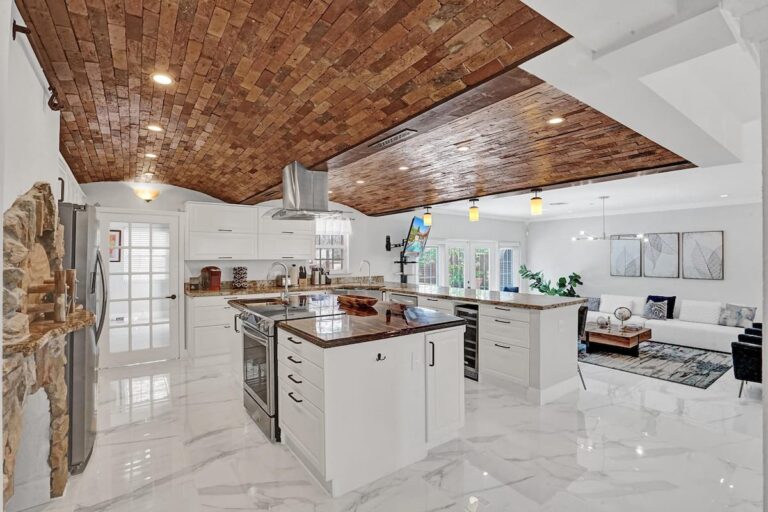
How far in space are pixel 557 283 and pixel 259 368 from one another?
25.2 ft

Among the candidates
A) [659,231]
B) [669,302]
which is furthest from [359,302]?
[659,231]

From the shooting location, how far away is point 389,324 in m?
2.63

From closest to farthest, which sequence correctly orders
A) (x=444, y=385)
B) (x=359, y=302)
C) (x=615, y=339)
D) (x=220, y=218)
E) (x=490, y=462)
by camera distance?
(x=490, y=462), (x=444, y=385), (x=359, y=302), (x=615, y=339), (x=220, y=218)

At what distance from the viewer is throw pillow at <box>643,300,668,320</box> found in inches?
260

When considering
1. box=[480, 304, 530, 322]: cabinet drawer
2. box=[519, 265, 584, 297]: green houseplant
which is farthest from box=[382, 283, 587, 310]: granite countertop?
box=[519, 265, 584, 297]: green houseplant

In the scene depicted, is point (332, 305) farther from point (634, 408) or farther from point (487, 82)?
point (634, 408)

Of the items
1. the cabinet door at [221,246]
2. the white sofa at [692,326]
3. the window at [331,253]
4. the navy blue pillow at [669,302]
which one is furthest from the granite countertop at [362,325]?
the navy blue pillow at [669,302]

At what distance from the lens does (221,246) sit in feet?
18.3

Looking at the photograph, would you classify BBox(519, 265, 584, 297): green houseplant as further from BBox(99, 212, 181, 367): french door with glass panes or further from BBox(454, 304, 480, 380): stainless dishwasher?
BBox(99, 212, 181, 367): french door with glass panes

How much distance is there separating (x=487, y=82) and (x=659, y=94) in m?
0.96

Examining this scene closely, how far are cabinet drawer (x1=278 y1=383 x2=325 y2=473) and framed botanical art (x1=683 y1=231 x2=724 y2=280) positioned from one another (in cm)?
744

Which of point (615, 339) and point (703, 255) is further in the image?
point (703, 255)

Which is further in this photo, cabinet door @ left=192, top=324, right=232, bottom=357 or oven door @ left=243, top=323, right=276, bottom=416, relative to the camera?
cabinet door @ left=192, top=324, right=232, bottom=357

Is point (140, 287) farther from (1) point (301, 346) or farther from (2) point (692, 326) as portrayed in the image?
(2) point (692, 326)
